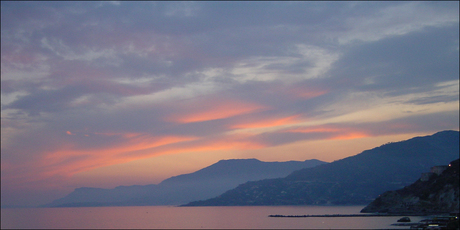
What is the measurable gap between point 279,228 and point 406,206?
→ 276 feet

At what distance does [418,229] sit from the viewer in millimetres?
101562

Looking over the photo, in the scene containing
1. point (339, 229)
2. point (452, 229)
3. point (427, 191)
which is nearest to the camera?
point (452, 229)

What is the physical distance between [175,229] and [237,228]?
29.9 metres

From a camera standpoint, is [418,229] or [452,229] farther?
[418,229]

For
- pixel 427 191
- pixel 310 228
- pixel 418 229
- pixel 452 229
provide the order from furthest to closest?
pixel 427 191 → pixel 310 228 → pixel 418 229 → pixel 452 229

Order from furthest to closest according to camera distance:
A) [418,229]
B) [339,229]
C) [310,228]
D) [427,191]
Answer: [427,191], [310,228], [339,229], [418,229]

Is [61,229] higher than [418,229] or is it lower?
lower

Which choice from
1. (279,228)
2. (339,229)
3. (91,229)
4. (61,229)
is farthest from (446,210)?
(61,229)

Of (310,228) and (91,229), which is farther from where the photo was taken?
(91,229)

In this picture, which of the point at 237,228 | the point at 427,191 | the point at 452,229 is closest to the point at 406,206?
the point at 427,191

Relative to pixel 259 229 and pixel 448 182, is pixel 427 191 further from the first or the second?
pixel 259 229

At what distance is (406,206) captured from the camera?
639 feet

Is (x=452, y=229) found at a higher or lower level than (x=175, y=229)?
higher

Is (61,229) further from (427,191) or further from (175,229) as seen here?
(427,191)
